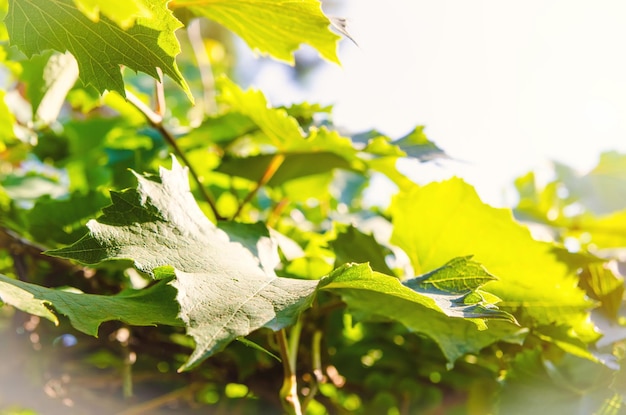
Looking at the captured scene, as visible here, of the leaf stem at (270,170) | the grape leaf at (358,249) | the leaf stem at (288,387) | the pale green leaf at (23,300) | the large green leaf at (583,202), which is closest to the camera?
the pale green leaf at (23,300)

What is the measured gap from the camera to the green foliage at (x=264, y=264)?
411 mm

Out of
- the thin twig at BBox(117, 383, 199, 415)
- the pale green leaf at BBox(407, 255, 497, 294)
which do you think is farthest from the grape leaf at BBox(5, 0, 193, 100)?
the thin twig at BBox(117, 383, 199, 415)

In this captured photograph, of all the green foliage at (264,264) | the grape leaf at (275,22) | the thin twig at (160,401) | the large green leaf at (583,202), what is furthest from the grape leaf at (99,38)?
the large green leaf at (583,202)

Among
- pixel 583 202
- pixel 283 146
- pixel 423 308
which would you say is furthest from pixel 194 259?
pixel 583 202

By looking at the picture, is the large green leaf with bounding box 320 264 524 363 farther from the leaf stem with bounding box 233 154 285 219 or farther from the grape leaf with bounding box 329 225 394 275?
the leaf stem with bounding box 233 154 285 219

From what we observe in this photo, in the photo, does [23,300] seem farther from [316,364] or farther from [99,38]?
[316,364]

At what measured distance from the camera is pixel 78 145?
2.88 feet

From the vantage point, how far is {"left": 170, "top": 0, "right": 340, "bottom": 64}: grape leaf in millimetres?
563

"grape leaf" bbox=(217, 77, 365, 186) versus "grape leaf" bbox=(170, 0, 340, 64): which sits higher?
"grape leaf" bbox=(170, 0, 340, 64)

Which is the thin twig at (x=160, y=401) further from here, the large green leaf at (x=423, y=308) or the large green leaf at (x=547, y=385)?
the large green leaf at (x=547, y=385)

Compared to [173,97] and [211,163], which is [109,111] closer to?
[173,97]

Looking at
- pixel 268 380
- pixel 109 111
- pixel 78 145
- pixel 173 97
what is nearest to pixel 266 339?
pixel 268 380

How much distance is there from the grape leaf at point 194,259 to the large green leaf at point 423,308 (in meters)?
0.04

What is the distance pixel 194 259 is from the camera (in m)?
0.44
